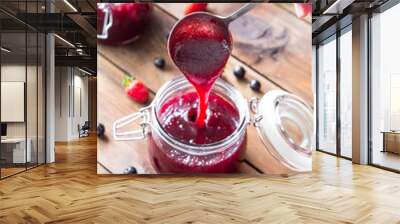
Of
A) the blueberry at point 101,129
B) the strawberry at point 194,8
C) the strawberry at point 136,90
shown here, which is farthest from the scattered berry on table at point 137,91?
the strawberry at point 194,8

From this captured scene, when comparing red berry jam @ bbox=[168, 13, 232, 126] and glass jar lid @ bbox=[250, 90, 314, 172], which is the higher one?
red berry jam @ bbox=[168, 13, 232, 126]

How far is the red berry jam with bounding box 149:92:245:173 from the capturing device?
5992 mm

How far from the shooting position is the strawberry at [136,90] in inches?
236

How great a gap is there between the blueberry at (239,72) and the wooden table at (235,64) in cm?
6

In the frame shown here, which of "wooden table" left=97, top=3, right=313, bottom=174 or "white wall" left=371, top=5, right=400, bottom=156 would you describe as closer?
"wooden table" left=97, top=3, right=313, bottom=174

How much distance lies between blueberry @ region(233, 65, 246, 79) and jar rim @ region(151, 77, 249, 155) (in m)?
0.21

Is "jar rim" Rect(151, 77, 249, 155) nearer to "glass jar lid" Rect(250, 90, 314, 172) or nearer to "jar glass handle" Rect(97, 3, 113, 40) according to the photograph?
"glass jar lid" Rect(250, 90, 314, 172)

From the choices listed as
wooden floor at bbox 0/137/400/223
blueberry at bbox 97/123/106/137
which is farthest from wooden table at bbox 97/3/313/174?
wooden floor at bbox 0/137/400/223

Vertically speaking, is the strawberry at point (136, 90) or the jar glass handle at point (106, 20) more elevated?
the jar glass handle at point (106, 20)

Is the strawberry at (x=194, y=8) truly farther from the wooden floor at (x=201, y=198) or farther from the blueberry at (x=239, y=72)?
the wooden floor at (x=201, y=198)

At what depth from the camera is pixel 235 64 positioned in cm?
606

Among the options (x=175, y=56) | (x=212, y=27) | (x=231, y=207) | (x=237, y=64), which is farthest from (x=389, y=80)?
(x=231, y=207)

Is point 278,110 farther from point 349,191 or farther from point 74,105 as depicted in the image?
point 74,105

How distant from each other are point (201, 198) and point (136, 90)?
224 centimetres
